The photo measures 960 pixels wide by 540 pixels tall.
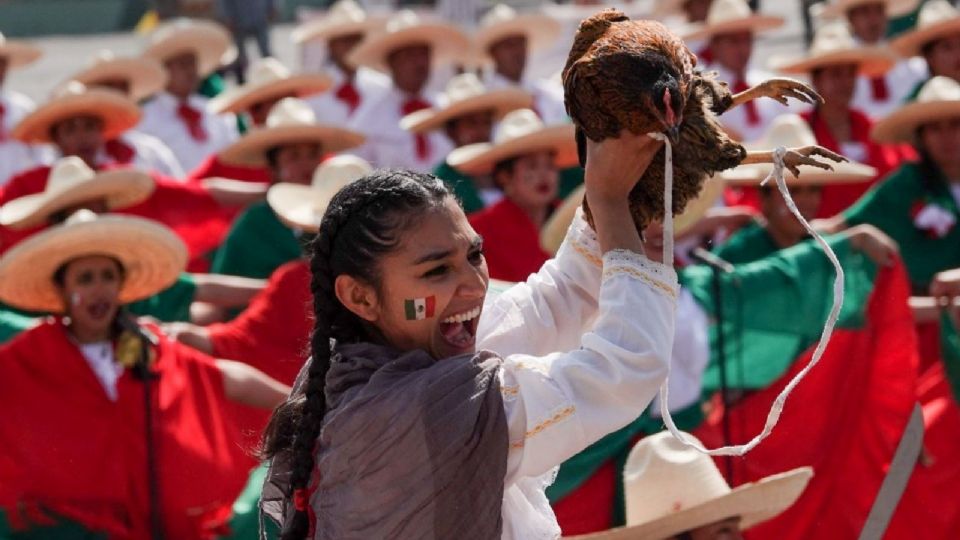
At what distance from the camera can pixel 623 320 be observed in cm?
257

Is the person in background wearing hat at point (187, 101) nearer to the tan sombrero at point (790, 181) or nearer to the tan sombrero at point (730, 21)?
the tan sombrero at point (730, 21)

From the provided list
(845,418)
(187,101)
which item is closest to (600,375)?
(845,418)

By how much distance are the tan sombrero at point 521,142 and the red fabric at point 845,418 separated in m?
1.56

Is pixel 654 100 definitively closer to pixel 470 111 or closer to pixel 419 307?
pixel 419 307

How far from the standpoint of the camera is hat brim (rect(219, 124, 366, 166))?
7969 mm

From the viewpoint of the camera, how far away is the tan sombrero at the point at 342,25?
10391mm

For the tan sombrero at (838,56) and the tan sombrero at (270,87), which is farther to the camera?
the tan sombrero at (270,87)

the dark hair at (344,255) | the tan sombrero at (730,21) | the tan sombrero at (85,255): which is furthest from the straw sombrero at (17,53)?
the dark hair at (344,255)

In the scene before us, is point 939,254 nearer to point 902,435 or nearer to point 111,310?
point 902,435

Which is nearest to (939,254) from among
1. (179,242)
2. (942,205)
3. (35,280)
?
(942,205)

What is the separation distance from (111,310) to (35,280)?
318 mm

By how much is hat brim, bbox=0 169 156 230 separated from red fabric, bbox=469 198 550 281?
1.22m

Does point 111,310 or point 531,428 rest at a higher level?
point 531,428

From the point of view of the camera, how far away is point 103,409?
220 inches
